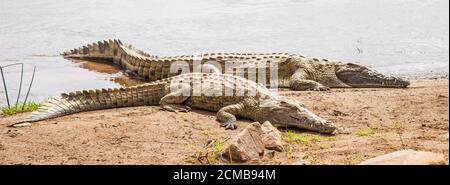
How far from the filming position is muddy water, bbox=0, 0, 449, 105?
35.1ft

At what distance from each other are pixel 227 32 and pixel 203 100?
6.98m

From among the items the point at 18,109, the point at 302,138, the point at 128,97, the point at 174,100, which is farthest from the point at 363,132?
the point at 18,109

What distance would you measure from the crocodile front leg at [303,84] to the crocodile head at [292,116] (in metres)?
2.41

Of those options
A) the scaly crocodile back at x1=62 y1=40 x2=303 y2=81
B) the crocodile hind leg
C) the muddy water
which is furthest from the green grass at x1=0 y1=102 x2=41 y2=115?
the scaly crocodile back at x1=62 y1=40 x2=303 y2=81

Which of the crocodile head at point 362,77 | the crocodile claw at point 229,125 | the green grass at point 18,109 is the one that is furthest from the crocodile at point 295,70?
the green grass at point 18,109

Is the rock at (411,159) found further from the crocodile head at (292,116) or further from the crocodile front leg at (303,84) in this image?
the crocodile front leg at (303,84)

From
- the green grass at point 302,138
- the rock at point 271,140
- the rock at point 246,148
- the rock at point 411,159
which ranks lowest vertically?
the green grass at point 302,138

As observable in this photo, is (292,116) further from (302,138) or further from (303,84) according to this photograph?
(303,84)

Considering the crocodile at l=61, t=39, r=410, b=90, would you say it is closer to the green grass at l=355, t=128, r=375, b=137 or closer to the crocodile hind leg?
the crocodile hind leg

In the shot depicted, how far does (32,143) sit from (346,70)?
17.8 ft

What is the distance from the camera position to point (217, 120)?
669 cm

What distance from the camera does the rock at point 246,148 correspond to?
15.1 ft

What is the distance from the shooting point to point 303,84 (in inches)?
353

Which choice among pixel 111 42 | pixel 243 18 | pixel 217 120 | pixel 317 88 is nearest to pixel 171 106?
pixel 217 120
